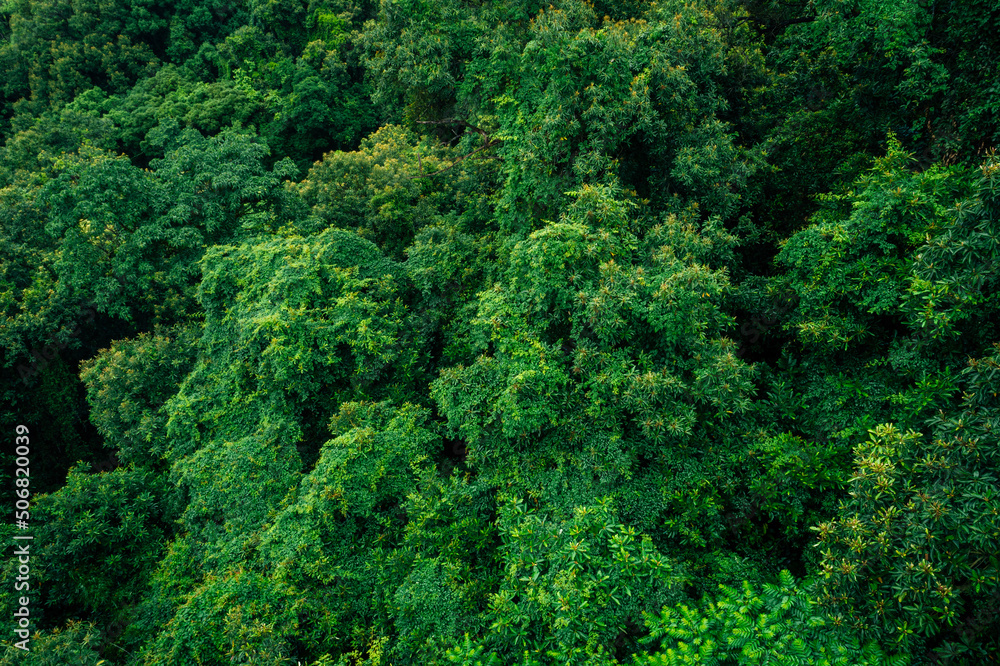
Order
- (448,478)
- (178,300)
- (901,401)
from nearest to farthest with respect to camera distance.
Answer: (901,401) → (448,478) → (178,300)

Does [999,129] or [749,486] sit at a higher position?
[999,129]

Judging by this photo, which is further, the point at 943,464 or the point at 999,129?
the point at 999,129

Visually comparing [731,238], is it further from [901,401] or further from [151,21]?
[151,21]

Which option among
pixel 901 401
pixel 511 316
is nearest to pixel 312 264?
pixel 511 316

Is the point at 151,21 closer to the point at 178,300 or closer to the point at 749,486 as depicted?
the point at 178,300

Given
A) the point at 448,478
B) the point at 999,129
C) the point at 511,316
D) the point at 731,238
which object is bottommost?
the point at 448,478

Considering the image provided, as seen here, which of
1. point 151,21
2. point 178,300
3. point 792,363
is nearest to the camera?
point 792,363

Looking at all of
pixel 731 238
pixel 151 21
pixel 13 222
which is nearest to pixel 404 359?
pixel 731 238
